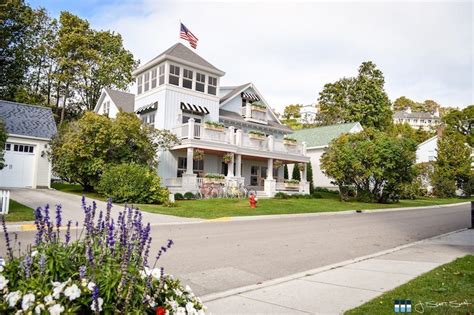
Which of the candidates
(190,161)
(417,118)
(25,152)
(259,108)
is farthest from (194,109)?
(417,118)

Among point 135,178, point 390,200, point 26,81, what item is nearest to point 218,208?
point 135,178

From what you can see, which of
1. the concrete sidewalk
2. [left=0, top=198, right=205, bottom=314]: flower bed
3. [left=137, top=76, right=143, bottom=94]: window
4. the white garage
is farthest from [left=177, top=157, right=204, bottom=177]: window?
[left=0, top=198, right=205, bottom=314]: flower bed

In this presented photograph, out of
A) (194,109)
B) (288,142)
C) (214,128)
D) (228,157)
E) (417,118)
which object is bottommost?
(228,157)

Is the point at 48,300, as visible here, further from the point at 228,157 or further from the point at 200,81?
the point at 200,81

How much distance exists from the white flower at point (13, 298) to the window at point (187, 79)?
26807 mm

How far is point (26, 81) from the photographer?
42.0m

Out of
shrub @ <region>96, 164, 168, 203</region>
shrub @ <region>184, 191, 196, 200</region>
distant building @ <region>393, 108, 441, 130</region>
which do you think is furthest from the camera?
distant building @ <region>393, 108, 441, 130</region>

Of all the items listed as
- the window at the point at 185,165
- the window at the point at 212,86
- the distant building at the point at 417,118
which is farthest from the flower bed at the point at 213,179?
the distant building at the point at 417,118

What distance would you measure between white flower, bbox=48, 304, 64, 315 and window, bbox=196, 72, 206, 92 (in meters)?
27.7

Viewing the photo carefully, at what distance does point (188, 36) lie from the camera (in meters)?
29.7

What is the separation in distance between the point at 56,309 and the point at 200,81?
2796 cm

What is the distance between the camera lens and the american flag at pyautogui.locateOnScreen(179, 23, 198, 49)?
29.5 meters

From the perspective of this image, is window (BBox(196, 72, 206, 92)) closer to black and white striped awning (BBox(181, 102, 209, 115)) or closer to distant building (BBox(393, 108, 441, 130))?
black and white striped awning (BBox(181, 102, 209, 115))

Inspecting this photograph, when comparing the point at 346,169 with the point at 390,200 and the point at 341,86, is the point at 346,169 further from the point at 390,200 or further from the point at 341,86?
the point at 341,86
